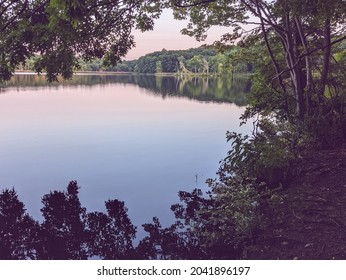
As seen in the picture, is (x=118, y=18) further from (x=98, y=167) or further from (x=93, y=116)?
(x=93, y=116)

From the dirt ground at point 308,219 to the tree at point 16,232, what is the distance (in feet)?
17.0

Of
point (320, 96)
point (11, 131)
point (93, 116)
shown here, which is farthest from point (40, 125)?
point (320, 96)

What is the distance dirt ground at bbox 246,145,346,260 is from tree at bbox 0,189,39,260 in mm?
5185

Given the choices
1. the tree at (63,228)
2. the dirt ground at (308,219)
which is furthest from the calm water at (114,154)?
the dirt ground at (308,219)

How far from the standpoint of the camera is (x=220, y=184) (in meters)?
10.2

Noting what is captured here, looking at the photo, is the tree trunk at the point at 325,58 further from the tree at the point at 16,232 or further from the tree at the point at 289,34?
the tree at the point at 16,232

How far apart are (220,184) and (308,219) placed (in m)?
3.36

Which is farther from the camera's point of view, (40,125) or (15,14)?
(40,125)

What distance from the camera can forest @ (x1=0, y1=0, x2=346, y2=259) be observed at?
7.04 m

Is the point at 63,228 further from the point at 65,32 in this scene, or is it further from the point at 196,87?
the point at 196,87

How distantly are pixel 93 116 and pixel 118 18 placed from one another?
76.7 feet

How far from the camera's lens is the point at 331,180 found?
9242mm

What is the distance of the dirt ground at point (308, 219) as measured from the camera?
602 centimetres

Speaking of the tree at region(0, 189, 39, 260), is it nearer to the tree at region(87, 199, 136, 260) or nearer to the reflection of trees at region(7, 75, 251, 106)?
the tree at region(87, 199, 136, 260)
